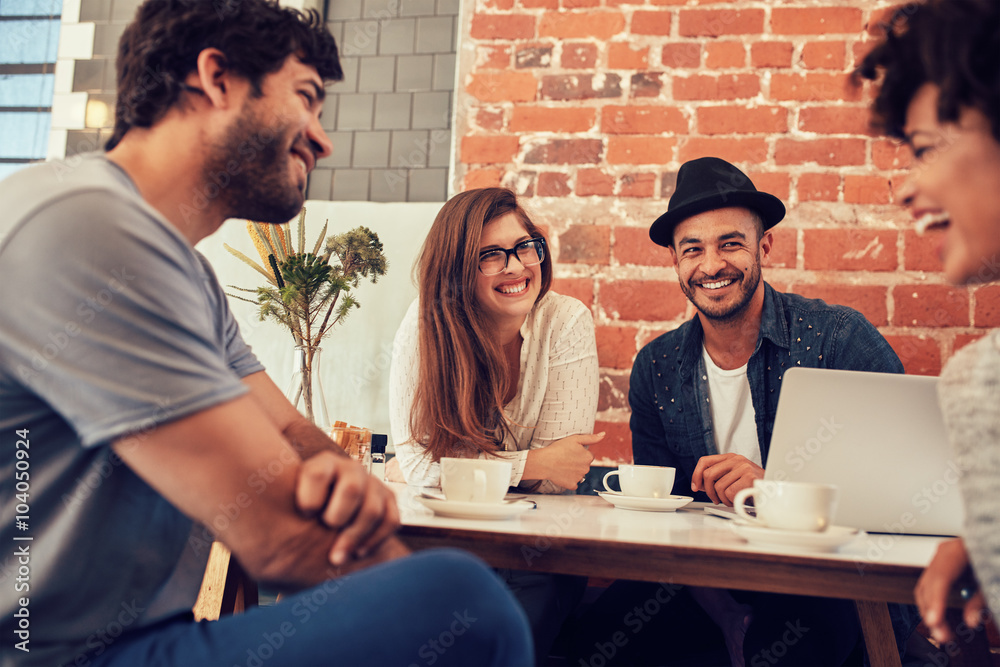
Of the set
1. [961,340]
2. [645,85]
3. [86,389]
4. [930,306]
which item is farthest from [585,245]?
[86,389]

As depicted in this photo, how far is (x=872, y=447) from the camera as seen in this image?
3.73 feet

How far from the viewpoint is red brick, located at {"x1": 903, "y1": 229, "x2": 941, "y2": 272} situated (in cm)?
226

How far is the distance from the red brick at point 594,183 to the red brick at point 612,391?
606 mm

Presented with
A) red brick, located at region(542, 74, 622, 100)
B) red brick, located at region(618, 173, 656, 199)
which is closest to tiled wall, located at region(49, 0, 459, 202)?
red brick, located at region(542, 74, 622, 100)

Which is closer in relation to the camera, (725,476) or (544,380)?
(725,476)

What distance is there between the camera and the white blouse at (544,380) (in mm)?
1977

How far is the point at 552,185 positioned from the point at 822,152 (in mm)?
870

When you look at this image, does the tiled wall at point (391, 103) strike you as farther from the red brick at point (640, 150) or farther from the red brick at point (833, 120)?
the red brick at point (833, 120)

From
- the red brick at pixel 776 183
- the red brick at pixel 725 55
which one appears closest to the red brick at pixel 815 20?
the red brick at pixel 725 55

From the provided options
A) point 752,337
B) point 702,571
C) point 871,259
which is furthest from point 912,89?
point 871,259

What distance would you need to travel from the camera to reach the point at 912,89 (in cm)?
88

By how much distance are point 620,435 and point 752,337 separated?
0.53m

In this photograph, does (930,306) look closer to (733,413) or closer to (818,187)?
(818,187)

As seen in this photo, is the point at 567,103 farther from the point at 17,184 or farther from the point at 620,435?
the point at 17,184
